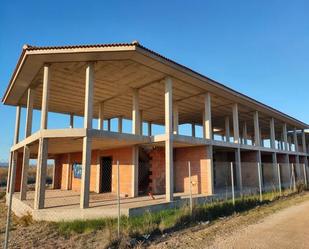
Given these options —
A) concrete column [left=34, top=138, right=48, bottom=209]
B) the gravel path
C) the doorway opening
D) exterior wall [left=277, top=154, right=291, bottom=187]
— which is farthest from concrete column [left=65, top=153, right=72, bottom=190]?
exterior wall [left=277, top=154, right=291, bottom=187]

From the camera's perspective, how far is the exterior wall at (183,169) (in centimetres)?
1564

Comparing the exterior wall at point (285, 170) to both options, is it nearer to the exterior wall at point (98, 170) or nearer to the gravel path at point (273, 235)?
the exterior wall at point (98, 170)

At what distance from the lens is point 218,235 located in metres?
7.53

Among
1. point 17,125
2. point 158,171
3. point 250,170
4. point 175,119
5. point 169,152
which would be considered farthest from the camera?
point 250,170

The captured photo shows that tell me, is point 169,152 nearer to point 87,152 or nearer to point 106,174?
point 87,152

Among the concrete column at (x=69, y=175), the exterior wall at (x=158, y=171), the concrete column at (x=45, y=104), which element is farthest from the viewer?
the concrete column at (x=69, y=175)

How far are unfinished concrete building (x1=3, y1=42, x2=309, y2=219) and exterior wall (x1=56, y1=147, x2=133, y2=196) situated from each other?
0.06 m

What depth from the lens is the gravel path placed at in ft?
21.3

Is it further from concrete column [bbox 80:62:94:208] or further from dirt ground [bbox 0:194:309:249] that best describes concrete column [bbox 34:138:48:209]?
concrete column [bbox 80:62:94:208]

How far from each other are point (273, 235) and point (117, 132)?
7.59 meters

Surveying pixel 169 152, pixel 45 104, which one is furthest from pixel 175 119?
pixel 45 104

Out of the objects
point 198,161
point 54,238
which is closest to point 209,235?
point 54,238

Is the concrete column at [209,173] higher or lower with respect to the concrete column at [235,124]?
lower

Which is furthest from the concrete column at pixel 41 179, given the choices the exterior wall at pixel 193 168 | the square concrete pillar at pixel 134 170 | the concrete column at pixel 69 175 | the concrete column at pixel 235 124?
the concrete column at pixel 235 124
